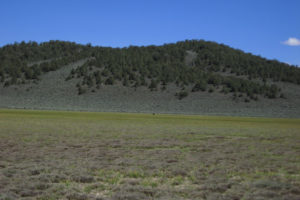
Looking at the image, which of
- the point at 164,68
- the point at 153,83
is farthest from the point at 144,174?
the point at 164,68

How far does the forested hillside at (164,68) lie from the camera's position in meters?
94.1

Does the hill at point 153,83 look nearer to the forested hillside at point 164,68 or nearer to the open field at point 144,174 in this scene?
the forested hillside at point 164,68

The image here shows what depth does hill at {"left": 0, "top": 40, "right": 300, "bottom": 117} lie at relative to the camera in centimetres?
8319

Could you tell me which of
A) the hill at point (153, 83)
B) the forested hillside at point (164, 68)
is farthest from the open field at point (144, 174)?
the forested hillside at point (164, 68)

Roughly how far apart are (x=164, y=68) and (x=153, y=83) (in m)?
15.3

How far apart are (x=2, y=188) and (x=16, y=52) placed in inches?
5349

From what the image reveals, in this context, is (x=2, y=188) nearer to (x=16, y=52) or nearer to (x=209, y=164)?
(x=209, y=164)

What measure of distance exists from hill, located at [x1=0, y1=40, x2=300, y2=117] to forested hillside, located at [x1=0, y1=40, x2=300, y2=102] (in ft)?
0.86

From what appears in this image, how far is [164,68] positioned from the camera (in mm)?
108188

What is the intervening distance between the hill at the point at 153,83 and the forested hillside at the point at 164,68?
0.26 metres

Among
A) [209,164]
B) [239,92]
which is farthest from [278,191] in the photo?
[239,92]

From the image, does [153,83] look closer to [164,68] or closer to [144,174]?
[164,68]

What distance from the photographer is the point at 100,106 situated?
271 ft

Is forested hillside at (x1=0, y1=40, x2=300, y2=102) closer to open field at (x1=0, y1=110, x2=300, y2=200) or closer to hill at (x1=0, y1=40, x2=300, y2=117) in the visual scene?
hill at (x1=0, y1=40, x2=300, y2=117)
